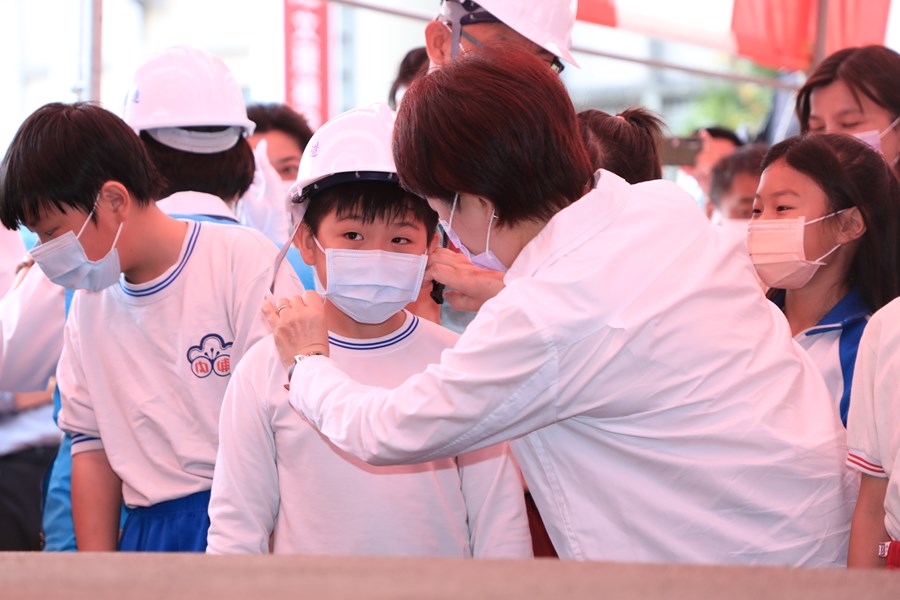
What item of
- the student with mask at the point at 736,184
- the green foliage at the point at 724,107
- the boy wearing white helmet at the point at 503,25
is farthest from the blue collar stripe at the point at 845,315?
the green foliage at the point at 724,107

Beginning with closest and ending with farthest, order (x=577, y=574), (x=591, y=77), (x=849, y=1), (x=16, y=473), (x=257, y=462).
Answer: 1. (x=577, y=574)
2. (x=257, y=462)
3. (x=16, y=473)
4. (x=849, y=1)
5. (x=591, y=77)

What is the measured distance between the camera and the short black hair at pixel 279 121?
12.0 feet

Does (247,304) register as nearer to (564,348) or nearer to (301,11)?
(564,348)

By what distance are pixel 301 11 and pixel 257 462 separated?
3.25m

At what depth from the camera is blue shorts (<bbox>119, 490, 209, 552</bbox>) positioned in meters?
2.12

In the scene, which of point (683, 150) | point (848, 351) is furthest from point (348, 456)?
point (683, 150)

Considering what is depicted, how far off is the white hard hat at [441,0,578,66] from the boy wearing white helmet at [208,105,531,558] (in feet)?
2.05

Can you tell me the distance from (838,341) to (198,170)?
1.60 meters

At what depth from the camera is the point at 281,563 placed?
90 centimetres

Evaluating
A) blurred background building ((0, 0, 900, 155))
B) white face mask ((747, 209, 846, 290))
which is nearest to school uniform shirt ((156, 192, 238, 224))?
blurred background building ((0, 0, 900, 155))

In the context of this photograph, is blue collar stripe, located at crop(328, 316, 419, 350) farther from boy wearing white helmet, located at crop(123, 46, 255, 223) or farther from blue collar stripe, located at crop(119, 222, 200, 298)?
boy wearing white helmet, located at crop(123, 46, 255, 223)

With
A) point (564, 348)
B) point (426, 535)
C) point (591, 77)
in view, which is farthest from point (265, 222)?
point (591, 77)

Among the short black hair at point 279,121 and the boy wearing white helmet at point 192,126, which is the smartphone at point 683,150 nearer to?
the short black hair at point 279,121

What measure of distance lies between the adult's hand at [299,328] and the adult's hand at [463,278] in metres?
0.22
